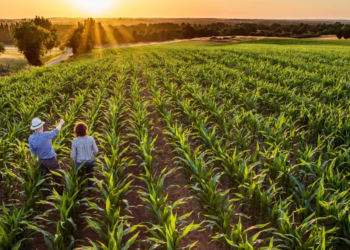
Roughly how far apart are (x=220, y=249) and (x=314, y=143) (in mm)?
4928

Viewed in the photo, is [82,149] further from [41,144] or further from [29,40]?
[29,40]

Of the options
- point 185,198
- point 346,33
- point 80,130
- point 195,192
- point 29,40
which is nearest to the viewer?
point 185,198

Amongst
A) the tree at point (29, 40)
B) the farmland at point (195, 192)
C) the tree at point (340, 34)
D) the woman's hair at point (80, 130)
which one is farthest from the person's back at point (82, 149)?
the tree at point (340, 34)

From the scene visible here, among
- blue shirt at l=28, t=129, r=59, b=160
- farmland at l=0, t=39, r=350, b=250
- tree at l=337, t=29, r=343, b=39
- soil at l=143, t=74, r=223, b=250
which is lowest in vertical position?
soil at l=143, t=74, r=223, b=250

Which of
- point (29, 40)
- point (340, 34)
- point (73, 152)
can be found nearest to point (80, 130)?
point (73, 152)

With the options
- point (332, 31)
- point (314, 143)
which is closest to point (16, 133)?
point (314, 143)

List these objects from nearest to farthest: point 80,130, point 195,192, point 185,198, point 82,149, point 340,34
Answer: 1. point 185,198
2. point 80,130
3. point 82,149
4. point 195,192
5. point 340,34

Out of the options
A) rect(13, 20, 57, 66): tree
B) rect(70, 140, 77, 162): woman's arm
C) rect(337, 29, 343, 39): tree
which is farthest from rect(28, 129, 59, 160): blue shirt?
rect(337, 29, 343, 39): tree

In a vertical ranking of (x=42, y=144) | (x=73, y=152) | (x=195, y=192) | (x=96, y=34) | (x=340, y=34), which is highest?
(x=340, y=34)

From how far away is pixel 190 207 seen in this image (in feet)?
18.0

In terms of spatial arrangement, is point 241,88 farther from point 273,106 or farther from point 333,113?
point 333,113

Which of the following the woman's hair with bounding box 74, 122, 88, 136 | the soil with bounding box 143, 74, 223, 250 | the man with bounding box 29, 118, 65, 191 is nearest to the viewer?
the soil with bounding box 143, 74, 223, 250

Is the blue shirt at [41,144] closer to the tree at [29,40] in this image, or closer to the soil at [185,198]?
the soil at [185,198]

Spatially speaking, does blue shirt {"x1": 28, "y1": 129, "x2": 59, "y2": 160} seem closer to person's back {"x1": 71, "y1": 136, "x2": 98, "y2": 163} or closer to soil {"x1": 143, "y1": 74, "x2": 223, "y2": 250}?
person's back {"x1": 71, "y1": 136, "x2": 98, "y2": 163}
